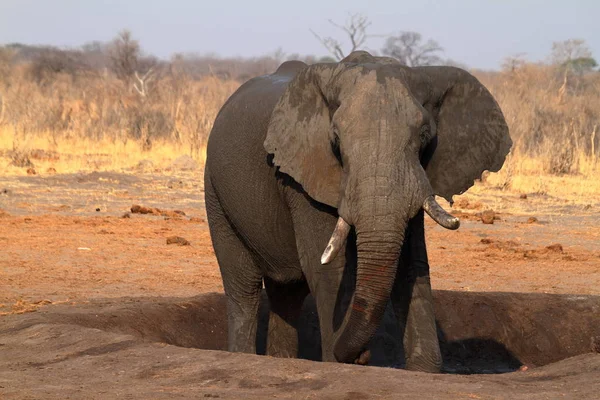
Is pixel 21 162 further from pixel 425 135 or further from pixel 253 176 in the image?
pixel 425 135

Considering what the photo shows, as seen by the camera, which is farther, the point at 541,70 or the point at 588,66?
the point at 588,66

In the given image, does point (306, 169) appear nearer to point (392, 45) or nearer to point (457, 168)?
point (457, 168)

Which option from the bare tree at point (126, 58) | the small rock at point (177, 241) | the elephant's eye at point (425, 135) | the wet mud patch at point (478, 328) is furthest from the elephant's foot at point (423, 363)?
the bare tree at point (126, 58)

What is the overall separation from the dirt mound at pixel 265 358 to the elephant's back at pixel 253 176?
796mm

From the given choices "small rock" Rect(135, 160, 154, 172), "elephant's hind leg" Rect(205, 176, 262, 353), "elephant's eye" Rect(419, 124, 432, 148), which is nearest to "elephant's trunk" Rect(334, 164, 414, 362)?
"elephant's eye" Rect(419, 124, 432, 148)

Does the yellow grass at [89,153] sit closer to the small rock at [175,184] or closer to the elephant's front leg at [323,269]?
the small rock at [175,184]

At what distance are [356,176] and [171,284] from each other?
529cm

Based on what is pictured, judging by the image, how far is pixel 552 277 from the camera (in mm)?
10906

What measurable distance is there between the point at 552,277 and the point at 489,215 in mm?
3776

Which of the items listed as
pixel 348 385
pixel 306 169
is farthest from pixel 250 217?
pixel 348 385

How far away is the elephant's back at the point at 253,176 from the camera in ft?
21.9

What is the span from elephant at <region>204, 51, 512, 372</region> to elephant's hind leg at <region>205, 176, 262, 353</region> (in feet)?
0.62

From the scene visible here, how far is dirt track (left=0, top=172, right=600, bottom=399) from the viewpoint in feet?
16.0

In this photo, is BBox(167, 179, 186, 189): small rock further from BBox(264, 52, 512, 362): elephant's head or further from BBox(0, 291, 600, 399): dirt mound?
BBox(264, 52, 512, 362): elephant's head
